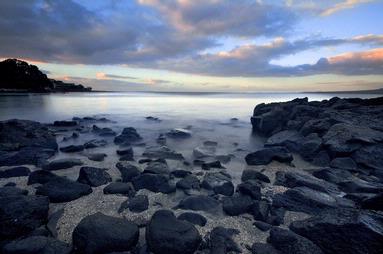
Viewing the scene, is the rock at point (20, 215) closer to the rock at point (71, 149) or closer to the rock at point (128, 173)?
the rock at point (128, 173)

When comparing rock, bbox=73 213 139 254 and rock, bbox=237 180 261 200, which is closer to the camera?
rock, bbox=73 213 139 254

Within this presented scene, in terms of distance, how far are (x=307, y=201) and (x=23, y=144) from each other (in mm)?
10342

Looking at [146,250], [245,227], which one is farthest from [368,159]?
[146,250]

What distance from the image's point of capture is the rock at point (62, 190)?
554 centimetres

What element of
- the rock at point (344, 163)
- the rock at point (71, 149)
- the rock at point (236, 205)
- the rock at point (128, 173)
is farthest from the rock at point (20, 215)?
the rock at point (344, 163)

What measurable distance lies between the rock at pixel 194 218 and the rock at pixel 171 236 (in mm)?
438

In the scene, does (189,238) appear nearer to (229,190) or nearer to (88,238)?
(88,238)

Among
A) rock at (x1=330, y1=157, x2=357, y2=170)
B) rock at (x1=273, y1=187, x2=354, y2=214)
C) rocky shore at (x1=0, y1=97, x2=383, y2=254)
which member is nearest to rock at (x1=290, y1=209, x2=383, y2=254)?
rocky shore at (x1=0, y1=97, x2=383, y2=254)

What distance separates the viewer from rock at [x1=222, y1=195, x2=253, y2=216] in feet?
17.2

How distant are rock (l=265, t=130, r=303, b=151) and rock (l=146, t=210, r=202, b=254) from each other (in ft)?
24.9

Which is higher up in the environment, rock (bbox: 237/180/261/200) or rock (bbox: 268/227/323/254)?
rock (bbox: 237/180/261/200)

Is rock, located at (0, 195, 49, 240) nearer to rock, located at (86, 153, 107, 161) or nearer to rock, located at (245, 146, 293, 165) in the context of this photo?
rock, located at (86, 153, 107, 161)

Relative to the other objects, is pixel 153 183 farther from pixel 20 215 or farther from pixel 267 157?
pixel 267 157

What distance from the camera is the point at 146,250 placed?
405 centimetres
